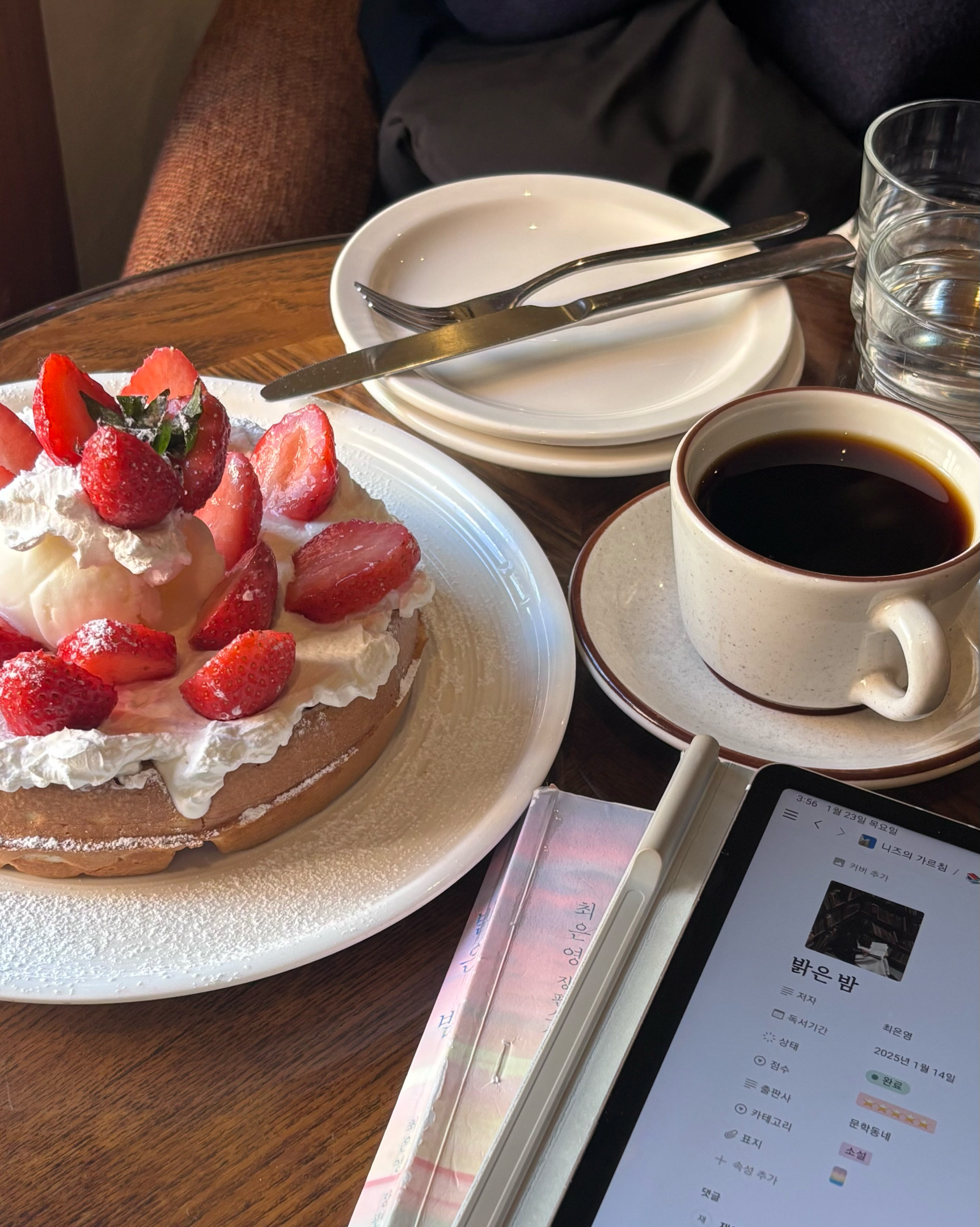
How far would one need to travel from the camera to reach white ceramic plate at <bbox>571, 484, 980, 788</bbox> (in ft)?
2.41

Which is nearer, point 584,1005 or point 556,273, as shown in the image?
point 584,1005

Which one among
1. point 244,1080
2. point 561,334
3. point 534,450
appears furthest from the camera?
point 561,334

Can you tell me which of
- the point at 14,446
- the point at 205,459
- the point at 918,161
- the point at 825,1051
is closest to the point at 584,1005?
the point at 825,1051

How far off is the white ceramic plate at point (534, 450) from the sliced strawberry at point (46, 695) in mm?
410

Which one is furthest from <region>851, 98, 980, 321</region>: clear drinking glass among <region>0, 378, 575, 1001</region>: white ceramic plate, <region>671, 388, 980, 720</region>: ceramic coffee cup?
<region>0, 378, 575, 1001</region>: white ceramic plate

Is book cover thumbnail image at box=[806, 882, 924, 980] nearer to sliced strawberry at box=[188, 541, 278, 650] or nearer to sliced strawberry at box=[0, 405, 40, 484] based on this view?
sliced strawberry at box=[188, 541, 278, 650]

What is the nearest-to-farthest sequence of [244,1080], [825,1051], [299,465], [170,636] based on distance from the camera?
[825,1051], [244,1080], [170,636], [299,465]

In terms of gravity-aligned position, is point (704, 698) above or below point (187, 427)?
below

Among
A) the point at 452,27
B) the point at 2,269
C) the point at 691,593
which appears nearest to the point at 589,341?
the point at 691,593

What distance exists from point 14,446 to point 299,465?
19 cm

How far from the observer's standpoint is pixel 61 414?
29.6 inches

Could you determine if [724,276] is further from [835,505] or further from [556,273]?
[835,505]

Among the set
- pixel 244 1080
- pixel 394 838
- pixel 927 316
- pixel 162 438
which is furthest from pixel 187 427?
pixel 927 316

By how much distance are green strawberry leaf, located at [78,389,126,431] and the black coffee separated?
1.25 feet
